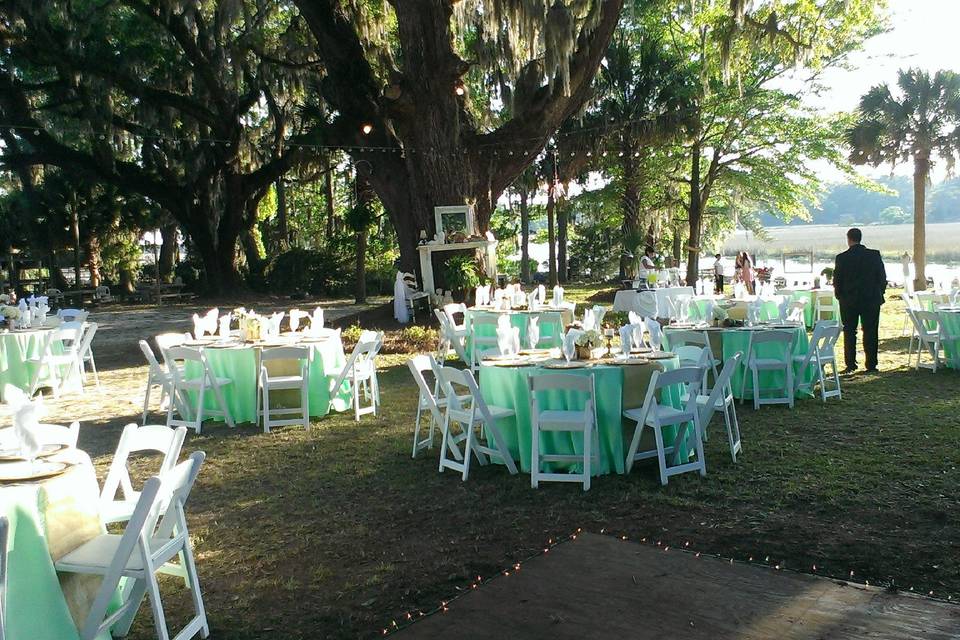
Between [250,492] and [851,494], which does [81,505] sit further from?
[851,494]

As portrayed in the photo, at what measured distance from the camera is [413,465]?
21.2ft

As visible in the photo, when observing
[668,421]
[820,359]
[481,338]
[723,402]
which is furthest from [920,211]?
[668,421]

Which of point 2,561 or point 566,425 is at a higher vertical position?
point 2,561

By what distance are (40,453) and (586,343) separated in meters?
3.94

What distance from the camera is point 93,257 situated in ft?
101

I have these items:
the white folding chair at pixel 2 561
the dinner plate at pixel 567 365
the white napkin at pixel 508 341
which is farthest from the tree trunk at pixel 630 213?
the white folding chair at pixel 2 561

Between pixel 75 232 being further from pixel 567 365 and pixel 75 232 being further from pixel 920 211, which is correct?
pixel 567 365

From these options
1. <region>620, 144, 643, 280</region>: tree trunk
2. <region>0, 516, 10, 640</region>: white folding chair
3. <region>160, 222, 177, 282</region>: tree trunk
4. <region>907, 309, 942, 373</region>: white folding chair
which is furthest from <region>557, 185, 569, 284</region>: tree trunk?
<region>0, 516, 10, 640</region>: white folding chair

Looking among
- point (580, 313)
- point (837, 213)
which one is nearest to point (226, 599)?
point (580, 313)

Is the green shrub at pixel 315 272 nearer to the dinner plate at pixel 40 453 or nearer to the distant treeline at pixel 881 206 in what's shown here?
the dinner plate at pixel 40 453

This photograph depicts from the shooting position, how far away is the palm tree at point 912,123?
60.3 ft

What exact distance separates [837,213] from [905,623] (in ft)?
411

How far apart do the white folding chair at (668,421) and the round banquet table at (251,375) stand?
3741 millimetres

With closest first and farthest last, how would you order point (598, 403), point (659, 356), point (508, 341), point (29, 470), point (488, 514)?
point (29, 470) < point (488, 514) < point (598, 403) < point (659, 356) < point (508, 341)
